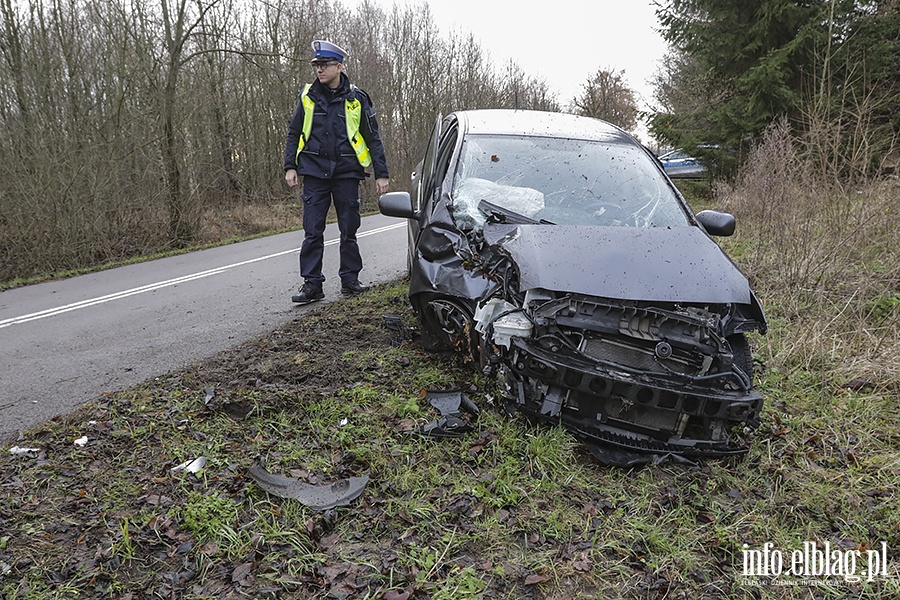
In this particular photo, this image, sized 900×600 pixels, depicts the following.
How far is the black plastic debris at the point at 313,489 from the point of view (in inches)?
95.3

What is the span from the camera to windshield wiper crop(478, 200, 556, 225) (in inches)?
132

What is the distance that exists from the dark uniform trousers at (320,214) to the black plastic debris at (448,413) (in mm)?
2733

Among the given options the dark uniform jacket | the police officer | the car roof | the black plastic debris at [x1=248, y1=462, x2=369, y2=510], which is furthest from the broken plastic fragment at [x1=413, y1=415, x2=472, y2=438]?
the dark uniform jacket

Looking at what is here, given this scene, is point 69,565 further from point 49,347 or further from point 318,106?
point 318,106

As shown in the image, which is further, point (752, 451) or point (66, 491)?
point (752, 451)

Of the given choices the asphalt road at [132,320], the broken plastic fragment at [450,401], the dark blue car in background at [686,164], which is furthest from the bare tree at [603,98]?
the broken plastic fragment at [450,401]

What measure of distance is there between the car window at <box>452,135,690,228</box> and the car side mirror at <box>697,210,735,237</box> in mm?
256

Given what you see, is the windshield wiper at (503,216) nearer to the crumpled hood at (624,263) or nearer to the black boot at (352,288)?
the crumpled hood at (624,263)

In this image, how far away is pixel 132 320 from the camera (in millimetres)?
5266

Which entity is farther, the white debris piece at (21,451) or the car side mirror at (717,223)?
the car side mirror at (717,223)

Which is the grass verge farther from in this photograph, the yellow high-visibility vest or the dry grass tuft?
the yellow high-visibility vest

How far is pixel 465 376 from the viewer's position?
3561 mm

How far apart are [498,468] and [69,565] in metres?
1.77

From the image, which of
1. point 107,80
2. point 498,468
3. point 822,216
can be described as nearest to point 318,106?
point 498,468
